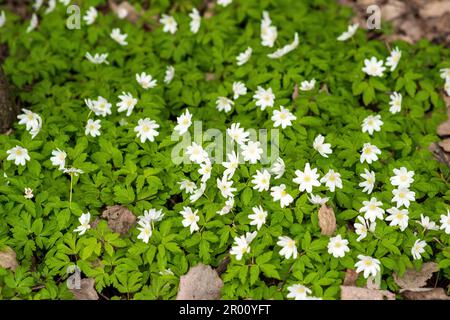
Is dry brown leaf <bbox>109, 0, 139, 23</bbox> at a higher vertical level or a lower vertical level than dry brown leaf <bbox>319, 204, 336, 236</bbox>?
higher

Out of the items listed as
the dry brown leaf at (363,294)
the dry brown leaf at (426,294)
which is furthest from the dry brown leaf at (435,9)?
the dry brown leaf at (363,294)

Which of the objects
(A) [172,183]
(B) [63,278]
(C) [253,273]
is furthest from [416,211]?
(B) [63,278]

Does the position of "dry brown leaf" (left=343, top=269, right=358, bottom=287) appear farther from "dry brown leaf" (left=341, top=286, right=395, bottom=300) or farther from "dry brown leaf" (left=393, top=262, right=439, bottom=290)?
"dry brown leaf" (left=393, top=262, right=439, bottom=290)

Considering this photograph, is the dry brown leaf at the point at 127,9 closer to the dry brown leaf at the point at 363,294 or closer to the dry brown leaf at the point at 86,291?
the dry brown leaf at the point at 86,291

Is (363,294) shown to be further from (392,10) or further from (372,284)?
(392,10)

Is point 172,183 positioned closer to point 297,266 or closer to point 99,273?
point 99,273

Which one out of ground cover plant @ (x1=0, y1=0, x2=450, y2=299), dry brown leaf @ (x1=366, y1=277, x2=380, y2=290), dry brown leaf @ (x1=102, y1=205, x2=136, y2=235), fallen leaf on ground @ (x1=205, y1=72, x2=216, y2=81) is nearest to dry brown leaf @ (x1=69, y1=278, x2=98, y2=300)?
ground cover plant @ (x1=0, y1=0, x2=450, y2=299)
